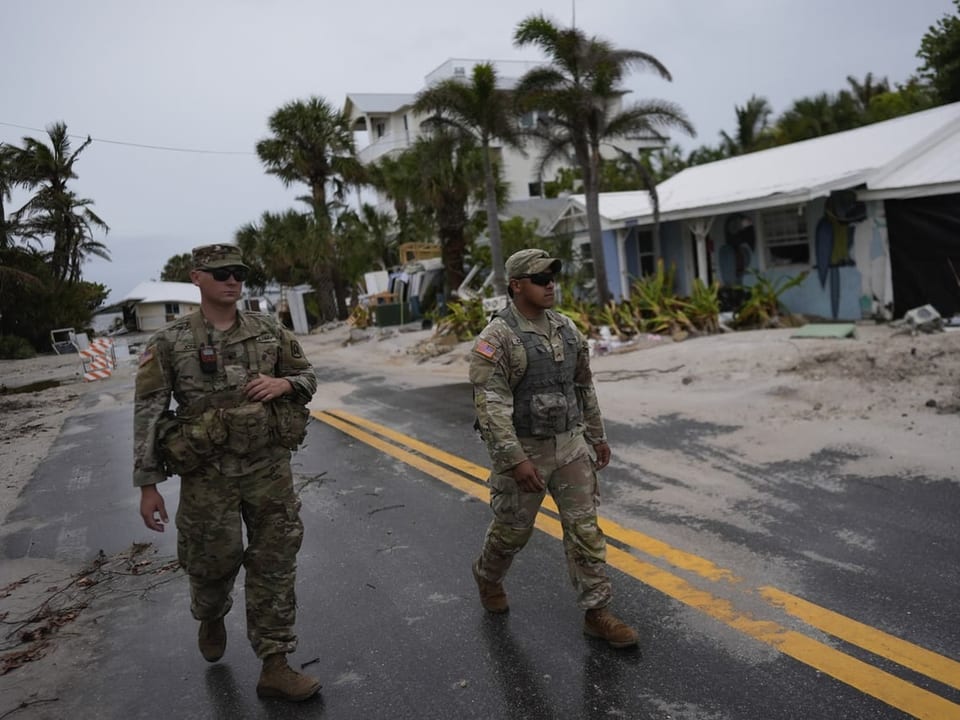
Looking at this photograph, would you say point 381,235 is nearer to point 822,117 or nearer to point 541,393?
point 822,117

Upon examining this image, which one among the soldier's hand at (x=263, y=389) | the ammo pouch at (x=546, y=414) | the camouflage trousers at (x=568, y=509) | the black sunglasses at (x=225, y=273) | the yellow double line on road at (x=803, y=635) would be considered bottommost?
the yellow double line on road at (x=803, y=635)

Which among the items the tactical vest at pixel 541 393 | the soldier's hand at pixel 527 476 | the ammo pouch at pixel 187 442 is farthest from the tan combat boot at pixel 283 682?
the tactical vest at pixel 541 393

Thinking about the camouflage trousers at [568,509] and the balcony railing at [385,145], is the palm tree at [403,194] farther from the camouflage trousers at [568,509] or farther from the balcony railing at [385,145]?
the camouflage trousers at [568,509]

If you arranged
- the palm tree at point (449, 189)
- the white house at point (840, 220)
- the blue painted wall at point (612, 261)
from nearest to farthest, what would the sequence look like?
1. the white house at point (840, 220)
2. the blue painted wall at point (612, 261)
3. the palm tree at point (449, 189)

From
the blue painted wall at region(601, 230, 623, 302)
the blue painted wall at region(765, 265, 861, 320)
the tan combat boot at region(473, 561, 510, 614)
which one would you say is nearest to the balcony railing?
the blue painted wall at region(601, 230, 623, 302)

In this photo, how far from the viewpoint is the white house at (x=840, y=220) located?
12578mm

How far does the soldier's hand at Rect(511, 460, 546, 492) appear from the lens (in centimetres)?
332

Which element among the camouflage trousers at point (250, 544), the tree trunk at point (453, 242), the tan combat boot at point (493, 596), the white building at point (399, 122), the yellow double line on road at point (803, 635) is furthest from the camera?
the white building at point (399, 122)

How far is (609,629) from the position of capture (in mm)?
3285

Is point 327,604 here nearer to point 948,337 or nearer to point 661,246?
point 948,337

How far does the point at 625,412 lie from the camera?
8695mm

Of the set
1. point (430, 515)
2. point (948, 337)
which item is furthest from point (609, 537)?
point (948, 337)

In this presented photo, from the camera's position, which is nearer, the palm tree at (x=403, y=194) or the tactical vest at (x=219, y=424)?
the tactical vest at (x=219, y=424)

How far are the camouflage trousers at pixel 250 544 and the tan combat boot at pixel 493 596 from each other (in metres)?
0.90
